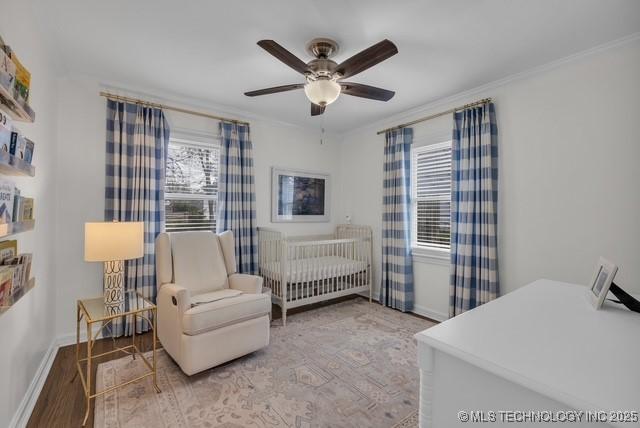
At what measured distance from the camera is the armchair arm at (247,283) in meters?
2.63

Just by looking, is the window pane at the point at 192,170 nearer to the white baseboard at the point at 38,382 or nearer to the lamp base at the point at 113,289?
the lamp base at the point at 113,289

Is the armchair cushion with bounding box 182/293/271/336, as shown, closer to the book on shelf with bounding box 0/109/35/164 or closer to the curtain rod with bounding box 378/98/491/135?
the book on shelf with bounding box 0/109/35/164

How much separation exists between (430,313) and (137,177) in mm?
3487

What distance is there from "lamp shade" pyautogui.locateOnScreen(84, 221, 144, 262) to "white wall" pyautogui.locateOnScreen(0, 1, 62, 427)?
311mm

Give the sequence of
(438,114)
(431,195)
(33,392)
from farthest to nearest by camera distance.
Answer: (431,195) < (438,114) < (33,392)

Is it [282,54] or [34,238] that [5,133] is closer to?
[34,238]

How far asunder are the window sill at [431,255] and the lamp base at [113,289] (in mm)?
2995

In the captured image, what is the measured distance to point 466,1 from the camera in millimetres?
1704

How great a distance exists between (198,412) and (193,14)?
2.50 metres

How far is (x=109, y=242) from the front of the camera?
198 cm

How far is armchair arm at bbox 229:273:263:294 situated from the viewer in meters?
2.63

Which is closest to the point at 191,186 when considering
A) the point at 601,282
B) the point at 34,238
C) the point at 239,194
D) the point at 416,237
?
the point at 239,194

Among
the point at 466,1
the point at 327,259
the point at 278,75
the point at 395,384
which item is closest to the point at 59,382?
the point at 395,384

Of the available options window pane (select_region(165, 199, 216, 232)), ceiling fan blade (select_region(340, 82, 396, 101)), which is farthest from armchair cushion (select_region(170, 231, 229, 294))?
ceiling fan blade (select_region(340, 82, 396, 101))
